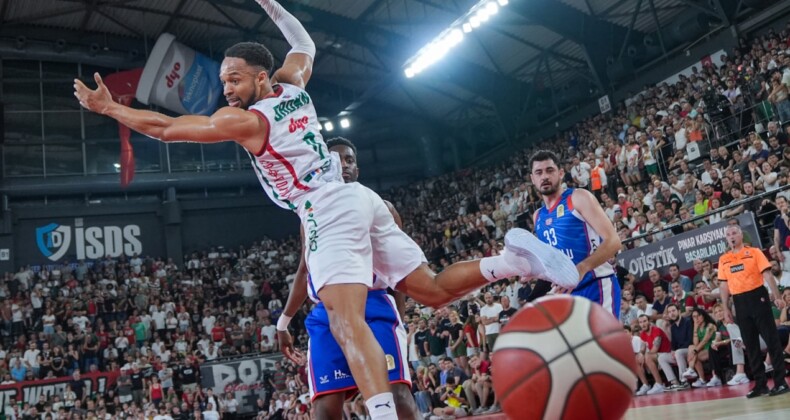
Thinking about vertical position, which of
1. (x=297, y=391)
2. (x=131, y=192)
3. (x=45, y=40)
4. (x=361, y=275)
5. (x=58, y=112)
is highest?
(x=45, y=40)

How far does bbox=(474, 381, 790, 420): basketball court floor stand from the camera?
496 cm

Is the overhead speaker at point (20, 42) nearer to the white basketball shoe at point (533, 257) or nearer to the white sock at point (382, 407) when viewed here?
the white basketball shoe at point (533, 257)

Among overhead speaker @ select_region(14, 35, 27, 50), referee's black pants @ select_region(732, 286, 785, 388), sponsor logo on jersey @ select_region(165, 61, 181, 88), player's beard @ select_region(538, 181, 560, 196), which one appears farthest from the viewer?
overhead speaker @ select_region(14, 35, 27, 50)

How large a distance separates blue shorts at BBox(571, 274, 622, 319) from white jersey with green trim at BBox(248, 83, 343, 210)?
83.6 inches

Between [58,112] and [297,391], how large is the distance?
16.6 meters

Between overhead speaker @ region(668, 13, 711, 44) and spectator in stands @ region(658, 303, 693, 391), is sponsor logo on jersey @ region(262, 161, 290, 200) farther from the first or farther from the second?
overhead speaker @ region(668, 13, 711, 44)

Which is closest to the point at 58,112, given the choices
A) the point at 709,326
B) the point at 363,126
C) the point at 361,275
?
the point at 363,126

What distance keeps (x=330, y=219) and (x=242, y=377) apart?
643 inches

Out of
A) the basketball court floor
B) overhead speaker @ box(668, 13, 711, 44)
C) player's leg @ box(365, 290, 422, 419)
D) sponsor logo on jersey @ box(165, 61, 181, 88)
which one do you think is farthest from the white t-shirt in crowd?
sponsor logo on jersey @ box(165, 61, 181, 88)

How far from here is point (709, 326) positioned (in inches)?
396

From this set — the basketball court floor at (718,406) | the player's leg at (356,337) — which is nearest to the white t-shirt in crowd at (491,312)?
the basketball court floor at (718,406)

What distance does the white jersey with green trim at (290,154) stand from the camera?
3797mm

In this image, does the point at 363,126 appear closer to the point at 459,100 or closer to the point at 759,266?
the point at 459,100

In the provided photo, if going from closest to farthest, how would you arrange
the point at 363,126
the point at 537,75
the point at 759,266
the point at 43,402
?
the point at 759,266 < the point at 43,402 < the point at 537,75 < the point at 363,126
